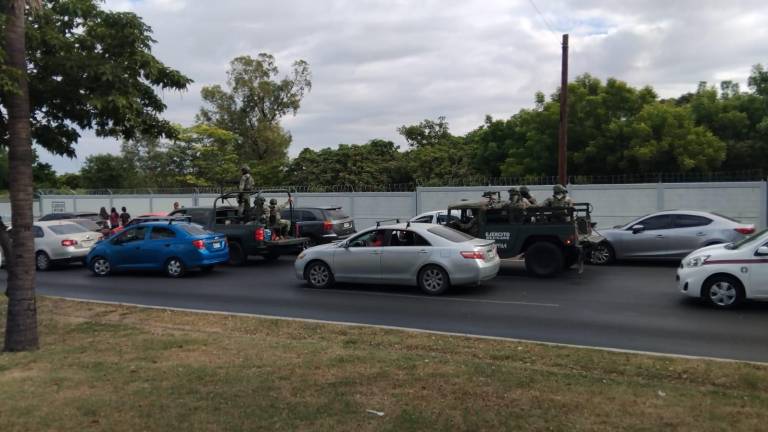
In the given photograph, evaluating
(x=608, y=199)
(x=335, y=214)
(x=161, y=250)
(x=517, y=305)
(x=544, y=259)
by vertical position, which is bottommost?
(x=517, y=305)

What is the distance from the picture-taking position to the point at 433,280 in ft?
40.8

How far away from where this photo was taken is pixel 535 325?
372 inches

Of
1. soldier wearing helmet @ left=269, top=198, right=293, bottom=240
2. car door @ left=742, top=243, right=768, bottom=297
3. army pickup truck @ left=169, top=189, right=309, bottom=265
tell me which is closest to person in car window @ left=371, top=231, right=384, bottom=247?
army pickup truck @ left=169, top=189, right=309, bottom=265

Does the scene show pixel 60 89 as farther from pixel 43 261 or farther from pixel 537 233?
pixel 43 261

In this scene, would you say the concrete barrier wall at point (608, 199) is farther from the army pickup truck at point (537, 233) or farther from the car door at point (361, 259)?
the car door at point (361, 259)

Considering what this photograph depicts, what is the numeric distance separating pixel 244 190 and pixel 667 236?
11.1m

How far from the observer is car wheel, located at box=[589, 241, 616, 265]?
1653 cm

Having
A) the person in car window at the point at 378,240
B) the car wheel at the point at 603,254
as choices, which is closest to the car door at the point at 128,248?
the person in car window at the point at 378,240

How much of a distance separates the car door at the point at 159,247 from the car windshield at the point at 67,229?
451 cm

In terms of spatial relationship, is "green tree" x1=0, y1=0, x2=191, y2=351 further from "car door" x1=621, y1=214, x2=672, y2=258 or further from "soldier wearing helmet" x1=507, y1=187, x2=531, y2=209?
"car door" x1=621, y1=214, x2=672, y2=258

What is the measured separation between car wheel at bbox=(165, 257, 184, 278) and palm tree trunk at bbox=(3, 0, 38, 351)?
7.97m

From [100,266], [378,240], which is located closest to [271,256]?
[100,266]

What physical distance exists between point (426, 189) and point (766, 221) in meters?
11.4

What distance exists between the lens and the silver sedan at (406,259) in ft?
40.0
